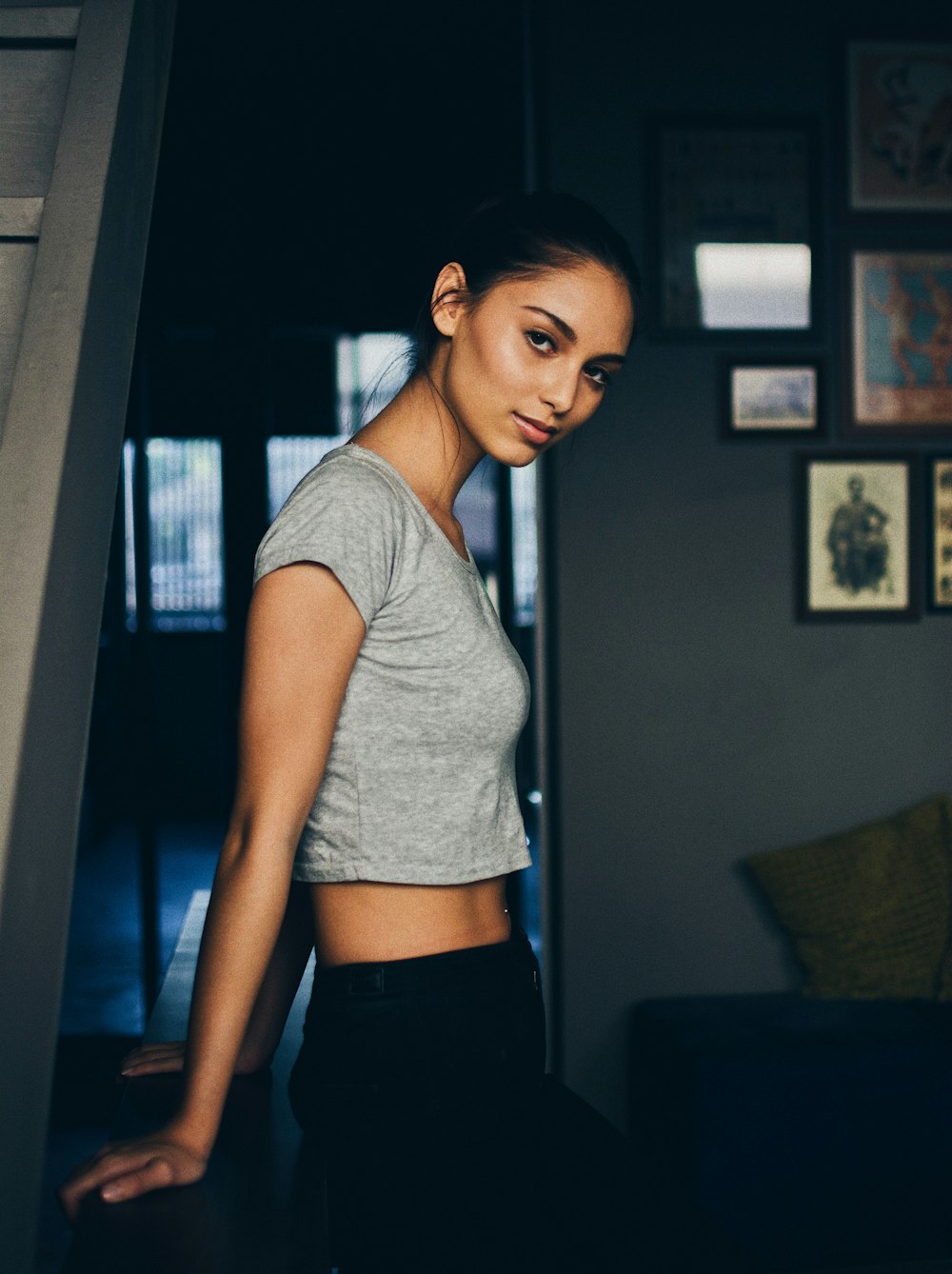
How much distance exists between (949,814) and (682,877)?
684 mm

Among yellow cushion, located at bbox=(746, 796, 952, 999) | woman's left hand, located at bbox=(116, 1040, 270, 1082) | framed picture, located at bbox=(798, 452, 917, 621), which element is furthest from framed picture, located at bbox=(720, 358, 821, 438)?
woman's left hand, located at bbox=(116, 1040, 270, 1082)

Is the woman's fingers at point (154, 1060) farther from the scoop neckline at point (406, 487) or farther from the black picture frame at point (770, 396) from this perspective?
the black picture frame at point (770, 396)

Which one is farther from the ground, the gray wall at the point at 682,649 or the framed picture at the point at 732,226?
the framed picture at the point at 732,226

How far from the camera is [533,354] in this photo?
1146 mm

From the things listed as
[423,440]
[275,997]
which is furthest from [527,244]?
[275,997]

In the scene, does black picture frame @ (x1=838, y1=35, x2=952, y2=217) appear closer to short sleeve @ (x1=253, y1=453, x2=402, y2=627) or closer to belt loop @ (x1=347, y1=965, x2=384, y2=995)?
short sleeve @ (x1=253, y1=453, x2=402, y2=627)

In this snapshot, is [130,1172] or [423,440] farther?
[423,440]

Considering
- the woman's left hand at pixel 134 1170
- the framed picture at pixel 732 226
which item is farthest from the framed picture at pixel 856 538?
the woman's left hand at pixel 134 1170

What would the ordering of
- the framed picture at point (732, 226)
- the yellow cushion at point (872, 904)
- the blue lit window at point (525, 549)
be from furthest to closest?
the blue lit window at point (525, 549)
the framed picture at point (732, 226)
the yellow cushion at point (872, 904)

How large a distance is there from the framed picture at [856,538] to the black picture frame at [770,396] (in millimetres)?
95

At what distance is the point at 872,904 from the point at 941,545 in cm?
94

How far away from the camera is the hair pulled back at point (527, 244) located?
1142 millimetres

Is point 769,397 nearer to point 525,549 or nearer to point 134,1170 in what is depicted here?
point 134,1170

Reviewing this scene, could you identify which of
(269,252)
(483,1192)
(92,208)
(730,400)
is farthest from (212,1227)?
(269,252)
